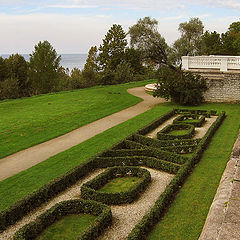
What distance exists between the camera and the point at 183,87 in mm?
20641

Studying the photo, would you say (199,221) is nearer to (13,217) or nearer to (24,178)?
(13,217)

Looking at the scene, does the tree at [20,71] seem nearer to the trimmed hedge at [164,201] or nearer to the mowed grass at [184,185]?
the mowed grass at [184,185]

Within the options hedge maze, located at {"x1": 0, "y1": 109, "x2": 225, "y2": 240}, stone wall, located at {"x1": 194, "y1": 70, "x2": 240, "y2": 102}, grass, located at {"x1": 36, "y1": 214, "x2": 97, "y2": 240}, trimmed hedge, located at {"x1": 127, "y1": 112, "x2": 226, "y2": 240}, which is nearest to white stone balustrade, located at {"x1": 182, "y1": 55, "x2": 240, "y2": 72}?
stone wall, located at {"x1": 194, "y1": 70, "x2": 240, "y2": 102}

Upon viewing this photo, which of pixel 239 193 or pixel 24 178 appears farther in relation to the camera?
pixel 24 178

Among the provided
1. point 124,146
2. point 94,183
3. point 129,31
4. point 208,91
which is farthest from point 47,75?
point 94,183

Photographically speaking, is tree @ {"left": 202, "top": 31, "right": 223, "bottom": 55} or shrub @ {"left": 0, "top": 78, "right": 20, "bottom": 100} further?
tree @ {"left": 202, "top": 31, "right": 223, "bottom": 55}

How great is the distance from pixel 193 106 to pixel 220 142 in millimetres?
8637

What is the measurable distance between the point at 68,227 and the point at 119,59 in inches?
1929

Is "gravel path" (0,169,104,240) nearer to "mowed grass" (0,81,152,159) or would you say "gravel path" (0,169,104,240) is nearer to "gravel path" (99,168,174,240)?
"gravel path" (99,168,174,240)

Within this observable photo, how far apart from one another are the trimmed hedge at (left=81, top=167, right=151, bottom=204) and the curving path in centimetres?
296

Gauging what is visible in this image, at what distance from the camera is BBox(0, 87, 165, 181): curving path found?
10.9 metres

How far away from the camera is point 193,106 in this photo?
21047 mm

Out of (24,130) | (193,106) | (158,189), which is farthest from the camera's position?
(193,106)

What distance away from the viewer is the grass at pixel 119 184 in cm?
908
